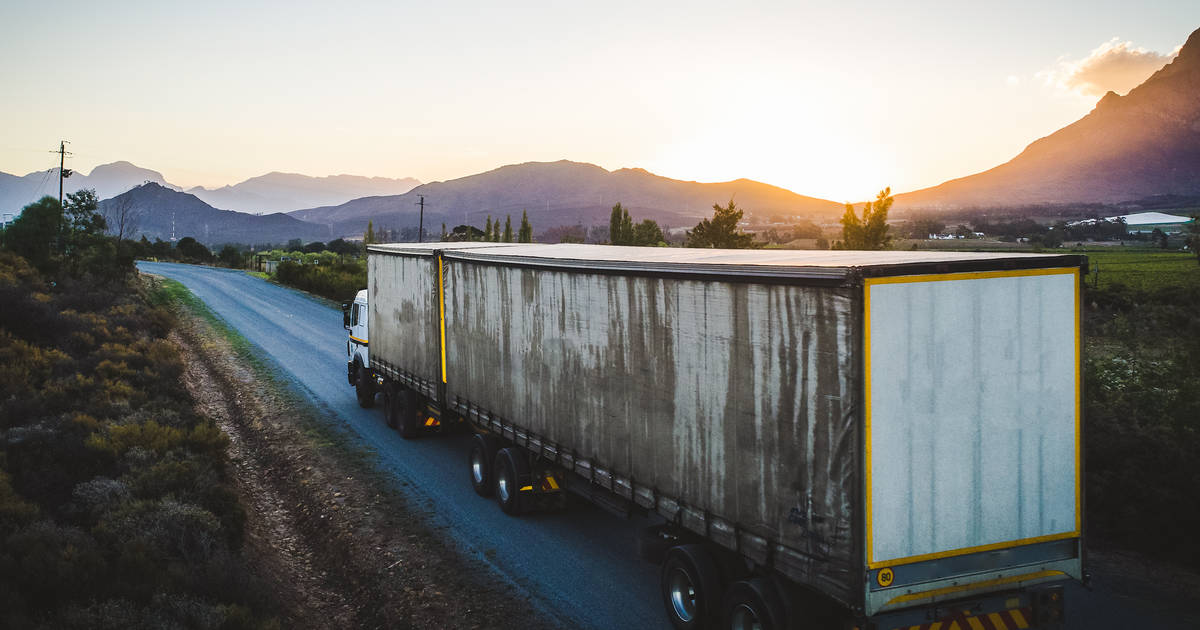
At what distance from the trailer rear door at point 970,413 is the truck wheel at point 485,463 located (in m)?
7.72

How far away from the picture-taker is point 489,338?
492 inches

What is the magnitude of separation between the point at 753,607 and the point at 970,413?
2.59 metres

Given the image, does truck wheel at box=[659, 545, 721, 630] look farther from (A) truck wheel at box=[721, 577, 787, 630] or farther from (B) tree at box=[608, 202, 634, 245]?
(B) tree at box=[608, 202, 634, 245]

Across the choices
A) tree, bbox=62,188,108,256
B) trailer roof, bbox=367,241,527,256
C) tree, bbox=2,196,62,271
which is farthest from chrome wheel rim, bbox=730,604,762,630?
tree, bbox=62,188,108,256

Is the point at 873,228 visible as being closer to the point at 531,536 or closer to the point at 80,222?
the point at 531,536

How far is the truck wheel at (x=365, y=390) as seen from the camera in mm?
19234

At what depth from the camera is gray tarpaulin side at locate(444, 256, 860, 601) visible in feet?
19.8

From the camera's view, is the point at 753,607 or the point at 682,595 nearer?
the point at 753,607

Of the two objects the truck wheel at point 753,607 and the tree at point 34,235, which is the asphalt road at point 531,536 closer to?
the truck wheel at point 753,607

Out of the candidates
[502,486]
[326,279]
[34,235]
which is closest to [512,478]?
[502,486]

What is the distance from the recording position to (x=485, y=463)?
41.5 feet

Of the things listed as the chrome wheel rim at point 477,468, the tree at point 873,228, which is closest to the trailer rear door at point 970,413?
the chrome wheel rim at point 477,468

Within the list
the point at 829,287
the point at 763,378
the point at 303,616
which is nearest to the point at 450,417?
the point at 303,616

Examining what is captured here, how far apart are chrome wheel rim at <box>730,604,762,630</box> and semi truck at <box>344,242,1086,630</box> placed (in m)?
0.03
